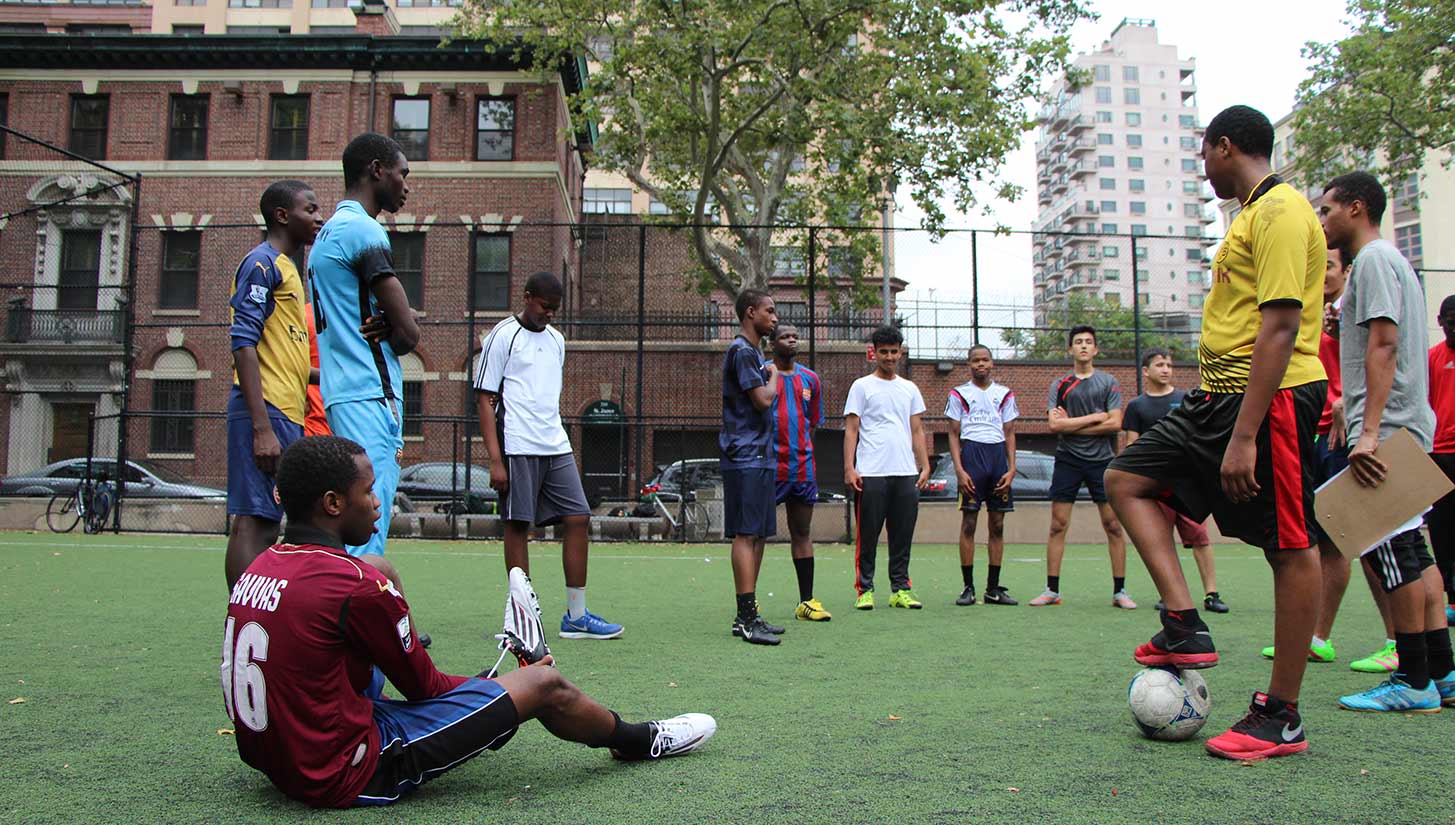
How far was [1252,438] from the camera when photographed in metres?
2.99

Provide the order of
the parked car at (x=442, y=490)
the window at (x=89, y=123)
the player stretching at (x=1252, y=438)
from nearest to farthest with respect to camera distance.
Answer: the player stretching at (x=1252, y=438)
the parked car at (x=442, y=490)
the window at (x=89, y=123)

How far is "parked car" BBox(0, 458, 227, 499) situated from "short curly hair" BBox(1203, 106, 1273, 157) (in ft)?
50.3

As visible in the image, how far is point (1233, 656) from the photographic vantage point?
16.0ft

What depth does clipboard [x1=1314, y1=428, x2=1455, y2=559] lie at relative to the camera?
3346mm

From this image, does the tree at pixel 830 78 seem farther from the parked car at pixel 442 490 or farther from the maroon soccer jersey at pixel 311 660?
the maroon soccer jersey at pixel 311 660

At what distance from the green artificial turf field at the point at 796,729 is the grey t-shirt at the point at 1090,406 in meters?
1.25

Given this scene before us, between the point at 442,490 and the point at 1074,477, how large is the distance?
38.8ft

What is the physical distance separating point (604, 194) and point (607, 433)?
2992 cm

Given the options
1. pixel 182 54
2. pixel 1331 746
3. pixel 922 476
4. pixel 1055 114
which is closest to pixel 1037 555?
pixel 922 476

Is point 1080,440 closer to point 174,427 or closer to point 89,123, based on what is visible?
point 174,427

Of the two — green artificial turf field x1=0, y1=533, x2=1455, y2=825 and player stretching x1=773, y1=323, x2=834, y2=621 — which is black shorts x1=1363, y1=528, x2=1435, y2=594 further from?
player stretching x1=773, y1=323, x2=834, y2=621

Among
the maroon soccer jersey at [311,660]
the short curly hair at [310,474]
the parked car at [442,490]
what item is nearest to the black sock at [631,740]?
the maroon soccer jersey at [311,660]

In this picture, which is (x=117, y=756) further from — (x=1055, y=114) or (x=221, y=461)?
(x=1055, y=114)

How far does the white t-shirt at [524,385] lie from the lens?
5.27 meters
